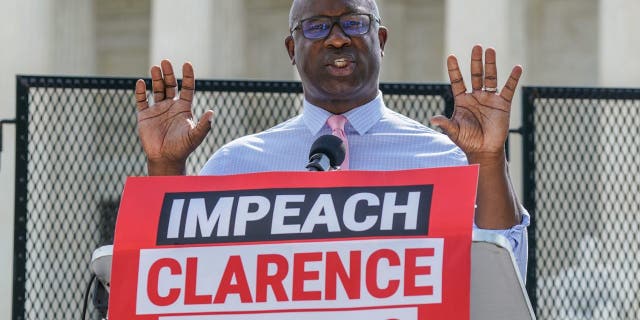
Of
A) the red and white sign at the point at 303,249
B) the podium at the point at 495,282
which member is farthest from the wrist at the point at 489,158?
the podium at the point at 495,282

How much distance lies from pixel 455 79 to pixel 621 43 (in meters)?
29.6

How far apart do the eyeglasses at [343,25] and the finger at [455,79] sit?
1.52 feet

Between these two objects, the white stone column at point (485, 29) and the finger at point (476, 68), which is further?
the white stone column at point (485, 29)

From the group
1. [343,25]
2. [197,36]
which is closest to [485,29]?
[197,36]

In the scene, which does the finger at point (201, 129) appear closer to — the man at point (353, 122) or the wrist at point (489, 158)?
the man at point (353, 122)

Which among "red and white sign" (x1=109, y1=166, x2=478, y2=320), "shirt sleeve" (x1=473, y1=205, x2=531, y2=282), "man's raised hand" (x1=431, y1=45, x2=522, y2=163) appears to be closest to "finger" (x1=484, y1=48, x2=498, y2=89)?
"man's raised hand" (x1=431, y1=45, x2=522, y2=163)

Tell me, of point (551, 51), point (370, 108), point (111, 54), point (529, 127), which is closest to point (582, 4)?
point (551, 51)

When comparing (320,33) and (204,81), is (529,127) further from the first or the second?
(320,33)

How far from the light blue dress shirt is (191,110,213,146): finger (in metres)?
0.33

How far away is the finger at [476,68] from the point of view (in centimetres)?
410

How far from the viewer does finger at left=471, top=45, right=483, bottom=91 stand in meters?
4.10

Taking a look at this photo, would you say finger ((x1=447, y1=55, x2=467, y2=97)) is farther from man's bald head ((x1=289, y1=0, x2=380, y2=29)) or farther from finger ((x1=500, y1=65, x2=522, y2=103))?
man's bald head ((x1=289, y1=0, x2=380, y2=29))

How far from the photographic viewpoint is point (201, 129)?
4.20 meters

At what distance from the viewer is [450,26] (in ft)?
116
